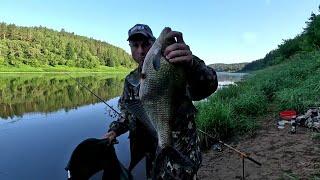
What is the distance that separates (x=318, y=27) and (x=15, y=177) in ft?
85.6

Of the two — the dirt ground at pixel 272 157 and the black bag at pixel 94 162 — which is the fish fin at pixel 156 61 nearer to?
the black bag at pixel 94 162

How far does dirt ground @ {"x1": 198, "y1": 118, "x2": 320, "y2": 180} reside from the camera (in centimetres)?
800

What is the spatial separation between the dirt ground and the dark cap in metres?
4.49

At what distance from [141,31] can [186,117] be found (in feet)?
3.86

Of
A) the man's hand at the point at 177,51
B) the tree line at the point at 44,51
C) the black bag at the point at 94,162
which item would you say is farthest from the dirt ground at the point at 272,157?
the tree line at the point at 44,51

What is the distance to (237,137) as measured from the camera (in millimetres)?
12086

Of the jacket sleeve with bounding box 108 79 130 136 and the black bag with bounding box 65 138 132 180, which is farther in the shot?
the black bag with bounding box 65 138 132 180

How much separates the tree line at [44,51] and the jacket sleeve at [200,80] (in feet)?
403

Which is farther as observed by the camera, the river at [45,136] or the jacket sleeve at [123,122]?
the river at [45,136]

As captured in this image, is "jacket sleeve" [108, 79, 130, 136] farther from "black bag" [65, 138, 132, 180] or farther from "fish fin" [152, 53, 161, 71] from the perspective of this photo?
"fish fin" [152, 53, 161, 71]

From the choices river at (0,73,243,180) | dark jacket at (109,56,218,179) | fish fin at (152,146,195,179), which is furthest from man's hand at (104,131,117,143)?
river at (0,73,243,180)

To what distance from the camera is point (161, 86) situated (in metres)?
2.85

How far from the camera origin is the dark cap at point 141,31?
13.8 feet

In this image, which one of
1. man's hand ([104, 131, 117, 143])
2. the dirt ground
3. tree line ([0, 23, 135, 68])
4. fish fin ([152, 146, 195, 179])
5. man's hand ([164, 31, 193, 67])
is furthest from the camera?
tree line ([0, 23, 135, 68])
